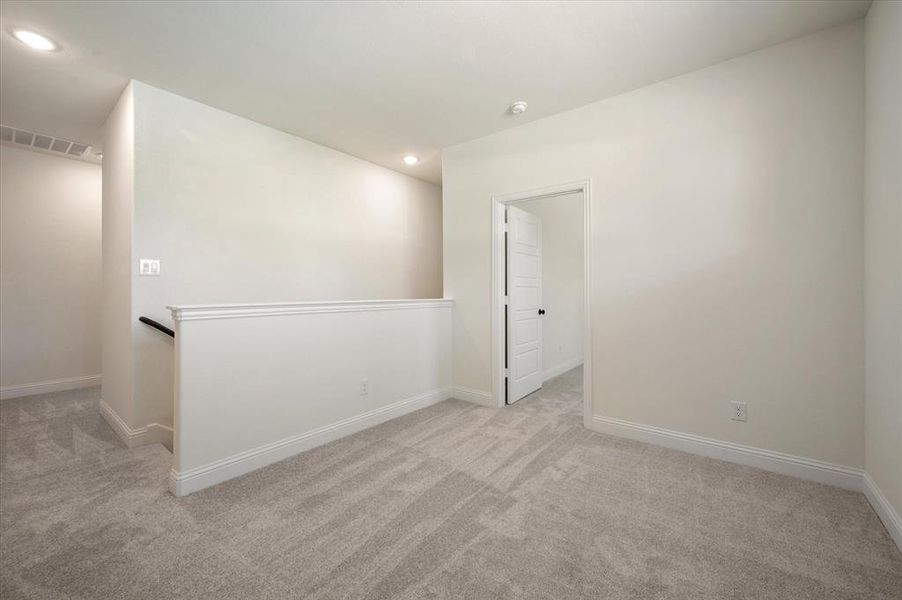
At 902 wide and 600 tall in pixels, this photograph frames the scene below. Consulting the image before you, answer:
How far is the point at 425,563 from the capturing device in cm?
146

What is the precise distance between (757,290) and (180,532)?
136 inches

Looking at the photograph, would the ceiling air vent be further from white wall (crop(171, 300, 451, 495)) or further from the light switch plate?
white wall (crop(171, 300, 451, 495))

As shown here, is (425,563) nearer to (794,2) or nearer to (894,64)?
(894,64)

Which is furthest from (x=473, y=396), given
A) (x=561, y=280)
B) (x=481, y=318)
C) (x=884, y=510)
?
(x=884, y=510)

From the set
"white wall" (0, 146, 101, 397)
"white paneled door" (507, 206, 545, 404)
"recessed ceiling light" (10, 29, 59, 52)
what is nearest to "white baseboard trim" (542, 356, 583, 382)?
"white paneled door" (507, 206, 545, 404)

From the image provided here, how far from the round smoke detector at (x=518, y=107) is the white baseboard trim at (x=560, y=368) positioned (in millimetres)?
2911

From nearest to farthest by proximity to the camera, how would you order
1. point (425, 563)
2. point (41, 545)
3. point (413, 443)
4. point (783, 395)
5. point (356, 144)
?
point (425, 563)
point (41, 545)
point (783, 395)
point (413, 443)
point (356, 144)

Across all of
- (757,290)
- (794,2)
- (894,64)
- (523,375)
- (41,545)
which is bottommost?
(41,545)

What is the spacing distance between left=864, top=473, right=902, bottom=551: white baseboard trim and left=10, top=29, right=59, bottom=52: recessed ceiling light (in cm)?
512

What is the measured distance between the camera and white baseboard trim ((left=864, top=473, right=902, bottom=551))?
1560 millimetres

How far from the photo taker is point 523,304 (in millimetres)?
3777

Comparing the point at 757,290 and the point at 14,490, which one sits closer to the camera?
the point at 14,490

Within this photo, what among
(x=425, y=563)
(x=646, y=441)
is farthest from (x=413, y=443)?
(x=646, y=441)

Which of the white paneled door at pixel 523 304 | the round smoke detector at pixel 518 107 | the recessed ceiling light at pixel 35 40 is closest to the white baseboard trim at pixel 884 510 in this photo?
the white paneled door at pixel 523 304
